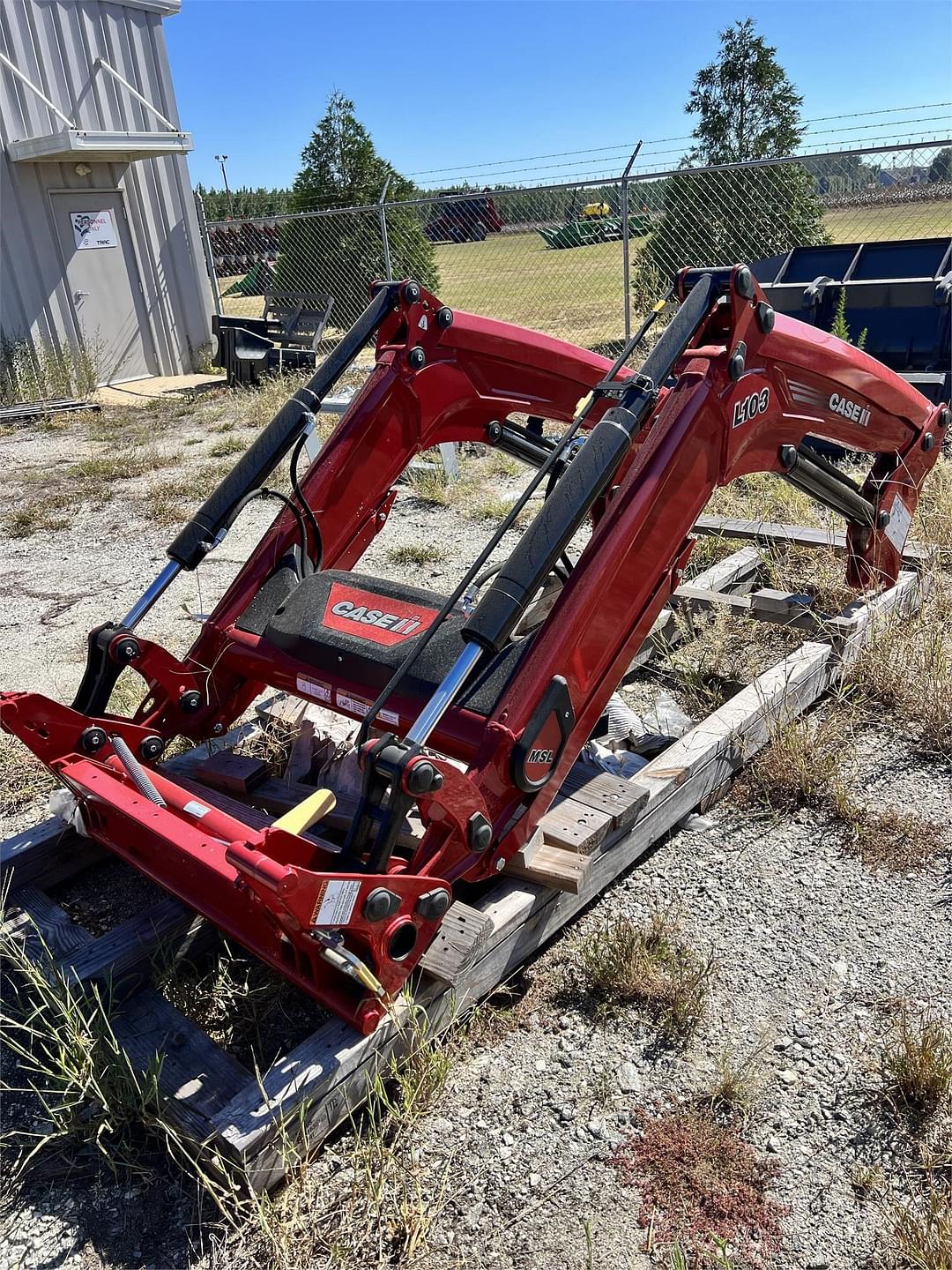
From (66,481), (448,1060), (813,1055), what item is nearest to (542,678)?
(448,1060)

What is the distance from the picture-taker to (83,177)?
511 inches

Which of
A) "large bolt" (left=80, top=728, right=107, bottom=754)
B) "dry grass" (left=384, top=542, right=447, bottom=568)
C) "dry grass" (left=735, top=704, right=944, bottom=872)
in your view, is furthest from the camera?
"dry grass" (left=384, top=542, right=447, bottom=568)

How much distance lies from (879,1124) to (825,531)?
11.3ft

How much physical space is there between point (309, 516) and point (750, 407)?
1.45m

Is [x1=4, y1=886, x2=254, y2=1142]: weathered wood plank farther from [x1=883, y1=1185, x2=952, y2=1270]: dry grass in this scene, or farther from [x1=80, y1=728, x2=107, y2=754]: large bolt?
[x1=883, y1=1185, x2=952, y2=1270]: dry grass

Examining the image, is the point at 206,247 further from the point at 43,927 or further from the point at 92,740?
the point at 43,927

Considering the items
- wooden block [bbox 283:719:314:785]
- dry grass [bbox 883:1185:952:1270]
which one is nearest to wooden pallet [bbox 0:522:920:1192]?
wooden block [bbox 283:719:314:785]

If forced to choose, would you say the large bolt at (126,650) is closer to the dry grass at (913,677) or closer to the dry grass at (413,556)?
the dry grass at (913,677)

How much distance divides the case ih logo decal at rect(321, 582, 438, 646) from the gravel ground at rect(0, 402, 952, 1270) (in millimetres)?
1005

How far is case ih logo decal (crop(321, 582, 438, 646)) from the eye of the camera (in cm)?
300

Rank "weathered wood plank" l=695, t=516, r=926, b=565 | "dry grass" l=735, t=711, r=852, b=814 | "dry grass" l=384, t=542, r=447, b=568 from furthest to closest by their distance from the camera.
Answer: "dry grass" l=384, t=542, r=447, b=568 < "weathered wood plank" l=695, t=516, r=926, b=565 < "dry grass" l=735, t=711, r=852, b=814

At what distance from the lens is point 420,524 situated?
22.1 feet

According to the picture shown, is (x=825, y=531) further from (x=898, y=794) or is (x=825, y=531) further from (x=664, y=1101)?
(x=664, y=1101)

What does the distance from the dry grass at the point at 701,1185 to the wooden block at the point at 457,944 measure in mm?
530
